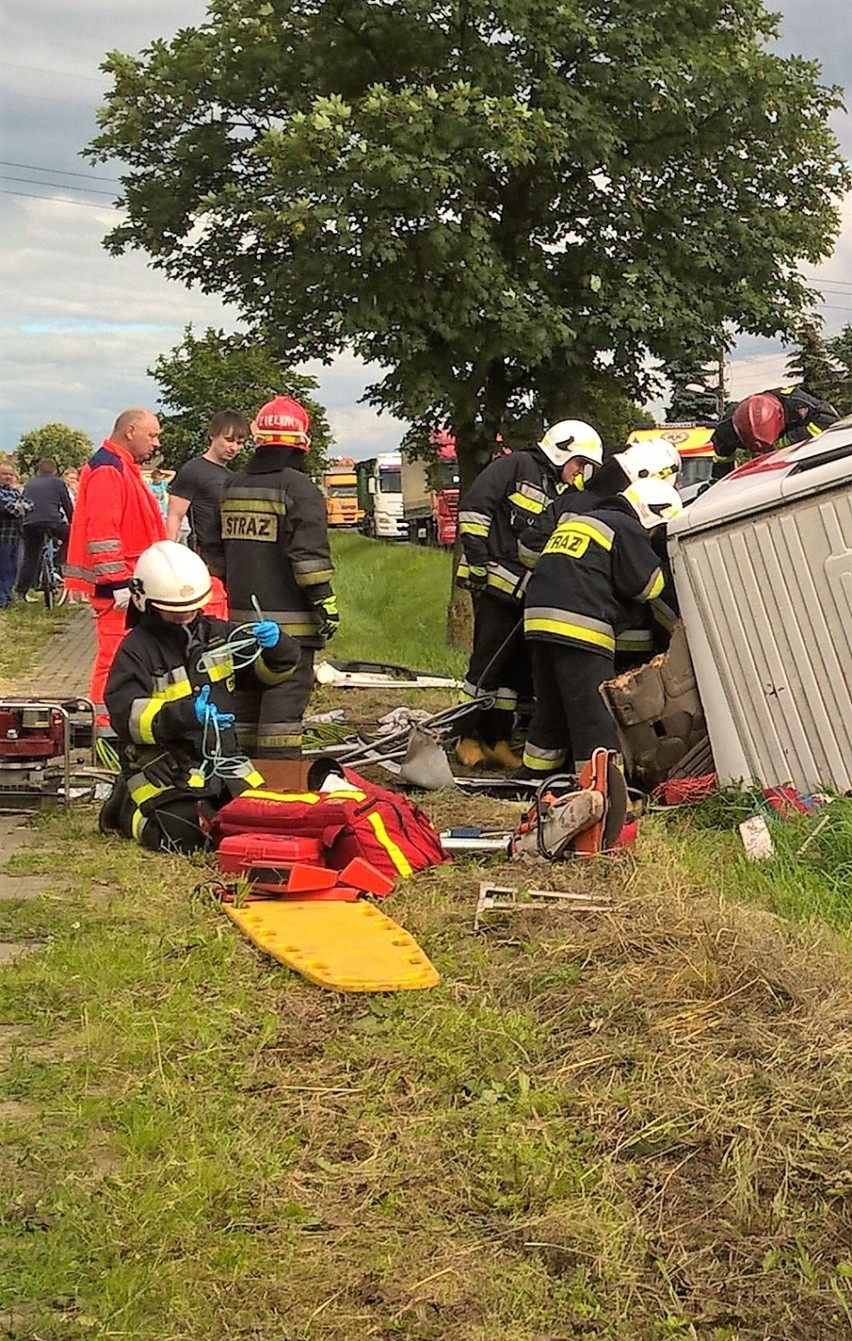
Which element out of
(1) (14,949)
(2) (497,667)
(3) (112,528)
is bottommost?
(1) (14,949)

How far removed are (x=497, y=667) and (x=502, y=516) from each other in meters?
0.81

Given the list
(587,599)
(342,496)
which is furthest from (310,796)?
(342,496)

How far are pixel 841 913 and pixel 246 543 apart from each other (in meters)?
3.27

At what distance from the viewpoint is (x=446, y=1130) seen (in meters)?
3.07

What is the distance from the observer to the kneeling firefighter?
5.60 metres

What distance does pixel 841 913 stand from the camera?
181 inches

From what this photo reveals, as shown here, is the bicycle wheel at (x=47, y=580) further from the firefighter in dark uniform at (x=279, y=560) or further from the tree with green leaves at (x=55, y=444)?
the tree with green leaves at (x=55, y=444)

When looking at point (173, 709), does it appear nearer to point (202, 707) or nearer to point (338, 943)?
point (202, 707)

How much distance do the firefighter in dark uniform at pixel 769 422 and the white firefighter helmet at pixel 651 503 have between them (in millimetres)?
2160

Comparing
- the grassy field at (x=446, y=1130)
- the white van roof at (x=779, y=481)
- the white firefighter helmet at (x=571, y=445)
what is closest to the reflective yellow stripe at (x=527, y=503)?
the white firefighter helmet at (x=571, y=445)

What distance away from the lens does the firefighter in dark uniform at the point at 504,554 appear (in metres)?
7.48

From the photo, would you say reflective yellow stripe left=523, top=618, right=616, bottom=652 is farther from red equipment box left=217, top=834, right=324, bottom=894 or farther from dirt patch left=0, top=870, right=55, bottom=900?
dirt patch left=0, top=870, right=55, bottom=900

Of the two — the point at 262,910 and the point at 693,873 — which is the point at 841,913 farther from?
the point at 262,910

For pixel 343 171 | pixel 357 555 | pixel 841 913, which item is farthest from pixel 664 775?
pixel 357 555
